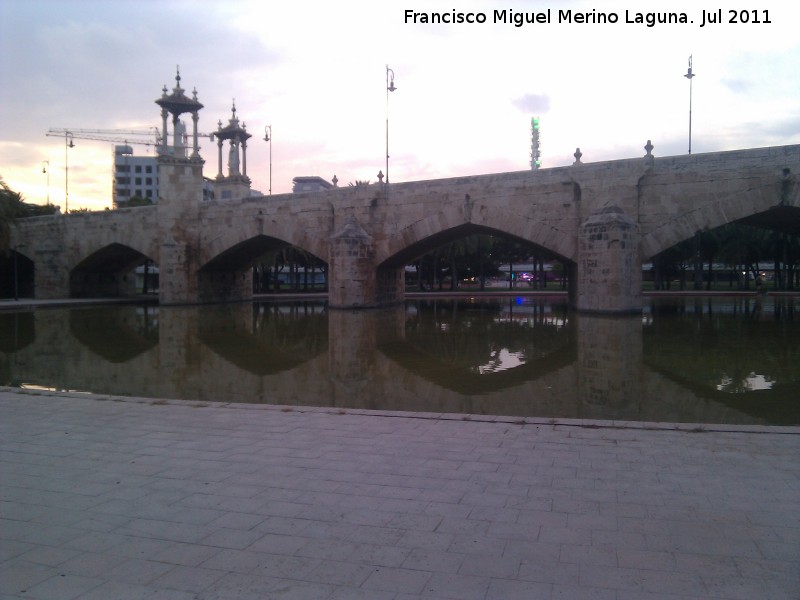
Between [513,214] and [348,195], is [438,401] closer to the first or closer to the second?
[513,214]

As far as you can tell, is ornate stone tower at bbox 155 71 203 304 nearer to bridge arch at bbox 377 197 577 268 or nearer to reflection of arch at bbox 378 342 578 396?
bridge arch at bbox 377 197 577 268

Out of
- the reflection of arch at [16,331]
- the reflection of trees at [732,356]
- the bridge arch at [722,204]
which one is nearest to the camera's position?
the reflection of trees at [732,356]

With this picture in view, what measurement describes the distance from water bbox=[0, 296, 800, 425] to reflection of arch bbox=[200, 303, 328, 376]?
48 mm

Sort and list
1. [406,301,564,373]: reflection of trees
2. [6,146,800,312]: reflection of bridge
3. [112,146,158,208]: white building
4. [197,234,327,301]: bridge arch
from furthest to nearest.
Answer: [112,146,158,208]: white building, [197,234,327,301]: bridge arch, [6,146,800,312]: reflection of bridge, [406,301,564,373]: reflection of trees

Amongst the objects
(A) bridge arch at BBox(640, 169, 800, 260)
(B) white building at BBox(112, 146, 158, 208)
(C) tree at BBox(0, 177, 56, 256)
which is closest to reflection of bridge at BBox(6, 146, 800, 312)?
(A) bridge arch at BBox(640, 169, 800, 260)

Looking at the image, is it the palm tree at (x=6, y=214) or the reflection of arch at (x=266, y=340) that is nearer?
the reflection of arch at (x=266, y=340)

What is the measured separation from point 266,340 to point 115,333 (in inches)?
196

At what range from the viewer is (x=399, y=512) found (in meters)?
3.80

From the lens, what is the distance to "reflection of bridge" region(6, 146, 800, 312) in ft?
62.1

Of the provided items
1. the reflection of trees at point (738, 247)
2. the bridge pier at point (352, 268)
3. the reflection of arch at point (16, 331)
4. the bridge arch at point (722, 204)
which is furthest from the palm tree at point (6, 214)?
the reflection of trees at point (738, 247)

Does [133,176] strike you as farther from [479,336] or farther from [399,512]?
[399,512]

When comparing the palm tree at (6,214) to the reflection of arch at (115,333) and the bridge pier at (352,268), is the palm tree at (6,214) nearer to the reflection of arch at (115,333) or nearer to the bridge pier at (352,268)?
the reflection of arch at (115,333)

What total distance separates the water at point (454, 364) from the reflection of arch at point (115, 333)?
0.07 m

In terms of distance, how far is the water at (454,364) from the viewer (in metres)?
7.64
